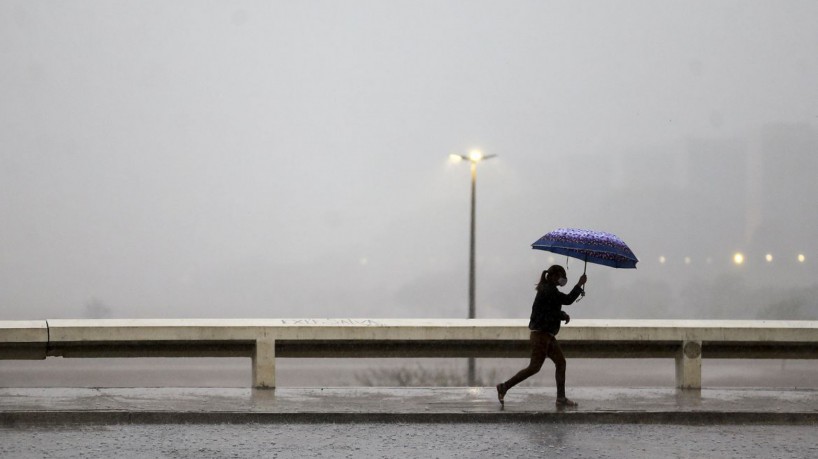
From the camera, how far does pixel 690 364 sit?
46.7 feet

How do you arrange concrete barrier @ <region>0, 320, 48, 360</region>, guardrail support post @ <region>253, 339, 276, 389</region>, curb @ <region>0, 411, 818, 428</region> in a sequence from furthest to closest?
1. guardrail support post @ <region>253, 339, 276, 389</region>
2. concrete barrier @ <region>0, 320, 48, 360</region>
3. curb @ <region>0, 411, 818, 428</region>

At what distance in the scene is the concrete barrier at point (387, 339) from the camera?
13273 mm

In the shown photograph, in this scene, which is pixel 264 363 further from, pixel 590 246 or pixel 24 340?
pixel 590 246

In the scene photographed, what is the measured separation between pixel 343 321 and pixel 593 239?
3.52 meters

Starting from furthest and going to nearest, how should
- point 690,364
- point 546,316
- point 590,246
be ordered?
point 690,364
point 546,316
point 590,246

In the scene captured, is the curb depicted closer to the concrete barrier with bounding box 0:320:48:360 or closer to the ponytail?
the ponytail

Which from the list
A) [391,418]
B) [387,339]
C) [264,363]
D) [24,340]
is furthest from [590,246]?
[24,340]

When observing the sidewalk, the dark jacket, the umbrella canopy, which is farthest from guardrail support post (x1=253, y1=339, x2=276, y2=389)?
the umbrella canopy

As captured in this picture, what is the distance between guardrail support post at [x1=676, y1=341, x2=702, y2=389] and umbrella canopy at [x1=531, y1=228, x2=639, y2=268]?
226 centimetres

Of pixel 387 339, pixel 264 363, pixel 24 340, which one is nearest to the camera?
pixel 24 340

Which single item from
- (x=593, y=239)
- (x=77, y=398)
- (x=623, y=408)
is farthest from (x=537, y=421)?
(x=77, y=398)

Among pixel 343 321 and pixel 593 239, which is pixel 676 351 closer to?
pixel 593 239

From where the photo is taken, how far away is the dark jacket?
12.3 meters

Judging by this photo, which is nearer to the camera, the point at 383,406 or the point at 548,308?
the point at 383,406
